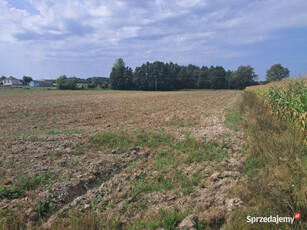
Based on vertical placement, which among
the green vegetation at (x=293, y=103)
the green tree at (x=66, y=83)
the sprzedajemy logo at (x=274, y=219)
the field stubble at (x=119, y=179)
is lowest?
the field stubble at (x=119, y=179)

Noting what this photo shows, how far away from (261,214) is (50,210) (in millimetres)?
3835

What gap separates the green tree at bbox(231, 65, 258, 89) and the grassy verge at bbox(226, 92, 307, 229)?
90.3 metres

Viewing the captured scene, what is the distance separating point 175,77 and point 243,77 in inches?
1096

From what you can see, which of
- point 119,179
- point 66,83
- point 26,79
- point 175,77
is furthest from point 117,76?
point 119,179

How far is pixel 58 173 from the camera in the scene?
5.72 m

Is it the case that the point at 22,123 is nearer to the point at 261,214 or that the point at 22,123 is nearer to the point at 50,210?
the point at 50,210

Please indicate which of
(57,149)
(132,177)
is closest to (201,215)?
(132,177)

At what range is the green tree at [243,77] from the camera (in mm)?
90312

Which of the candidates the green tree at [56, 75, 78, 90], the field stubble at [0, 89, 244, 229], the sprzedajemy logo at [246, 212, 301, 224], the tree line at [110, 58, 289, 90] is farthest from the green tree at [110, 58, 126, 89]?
the sprzedajemy logo at [246, 212, 301, 224]

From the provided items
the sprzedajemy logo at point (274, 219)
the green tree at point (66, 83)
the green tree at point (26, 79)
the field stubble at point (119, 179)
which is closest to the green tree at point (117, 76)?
the green tree at point (66, 83)

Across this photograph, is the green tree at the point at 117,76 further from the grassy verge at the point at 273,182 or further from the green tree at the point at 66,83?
the grassy verge at the point at 273,182

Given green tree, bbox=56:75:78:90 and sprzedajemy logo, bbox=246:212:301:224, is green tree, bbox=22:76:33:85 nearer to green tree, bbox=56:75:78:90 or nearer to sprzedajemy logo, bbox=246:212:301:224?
green tree, bbox=56:75:78:90

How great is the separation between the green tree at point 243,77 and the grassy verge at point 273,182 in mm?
90298

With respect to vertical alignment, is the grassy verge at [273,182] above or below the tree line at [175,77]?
below
